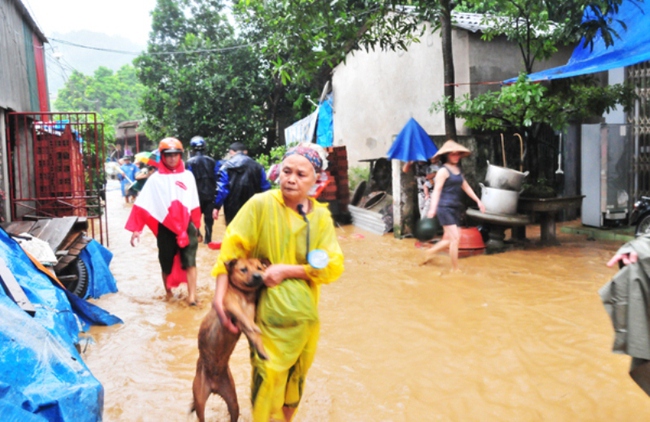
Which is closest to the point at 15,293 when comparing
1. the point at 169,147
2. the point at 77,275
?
the point at 169,147

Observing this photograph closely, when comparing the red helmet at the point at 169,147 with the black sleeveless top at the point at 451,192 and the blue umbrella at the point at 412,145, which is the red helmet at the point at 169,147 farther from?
the blue umbrella at the point at 412,145

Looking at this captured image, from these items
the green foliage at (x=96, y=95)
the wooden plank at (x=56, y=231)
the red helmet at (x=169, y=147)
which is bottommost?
the wooden plank at (x=56, y=231)

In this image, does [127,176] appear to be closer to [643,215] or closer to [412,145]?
[412,145]

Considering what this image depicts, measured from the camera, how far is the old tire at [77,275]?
615 centimetres

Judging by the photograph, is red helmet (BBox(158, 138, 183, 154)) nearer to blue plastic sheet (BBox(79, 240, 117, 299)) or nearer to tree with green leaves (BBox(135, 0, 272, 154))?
blue plastic sheet (BBox(79, 240, 117, 299))

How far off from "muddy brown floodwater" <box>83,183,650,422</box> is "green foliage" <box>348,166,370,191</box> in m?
6.44

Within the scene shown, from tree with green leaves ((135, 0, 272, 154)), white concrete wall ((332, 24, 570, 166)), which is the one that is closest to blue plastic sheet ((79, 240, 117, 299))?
white concrete wall ((332, 24, 570, 166))

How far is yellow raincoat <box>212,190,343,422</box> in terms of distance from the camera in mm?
2859

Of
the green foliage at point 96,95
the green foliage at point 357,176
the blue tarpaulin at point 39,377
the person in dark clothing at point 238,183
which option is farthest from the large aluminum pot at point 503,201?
the green foliage at point 96,95

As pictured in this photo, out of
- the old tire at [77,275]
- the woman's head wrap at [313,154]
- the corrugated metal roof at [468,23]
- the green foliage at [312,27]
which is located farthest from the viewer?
the corrugated metal roof at [468,23]

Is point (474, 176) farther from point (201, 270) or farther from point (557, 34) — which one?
point (201, 270)

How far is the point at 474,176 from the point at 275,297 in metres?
8.04

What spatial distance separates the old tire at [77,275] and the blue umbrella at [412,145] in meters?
5.43

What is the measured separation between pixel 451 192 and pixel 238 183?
2.83m
